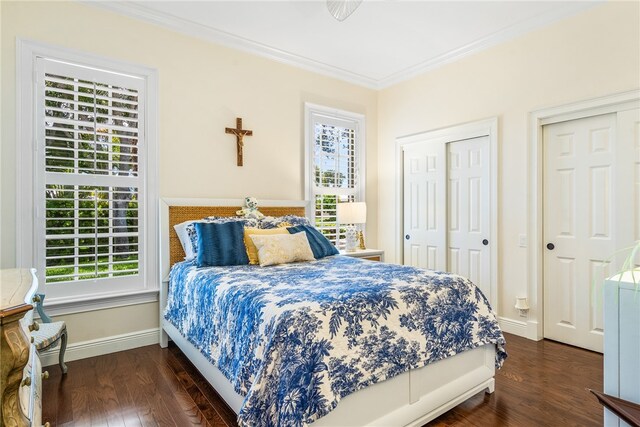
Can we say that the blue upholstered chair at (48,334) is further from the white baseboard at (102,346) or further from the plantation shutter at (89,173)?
the plantation shutter at (89,173)

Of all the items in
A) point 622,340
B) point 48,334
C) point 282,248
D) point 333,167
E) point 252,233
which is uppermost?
point 333,167

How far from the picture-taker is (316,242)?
10.7 feet

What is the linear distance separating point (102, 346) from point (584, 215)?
4302 millimetres

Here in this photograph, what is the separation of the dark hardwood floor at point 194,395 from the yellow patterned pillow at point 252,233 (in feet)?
3.13

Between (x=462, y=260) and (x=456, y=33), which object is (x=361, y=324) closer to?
(x=462, y=260)

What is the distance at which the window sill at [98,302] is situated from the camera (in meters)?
2.70

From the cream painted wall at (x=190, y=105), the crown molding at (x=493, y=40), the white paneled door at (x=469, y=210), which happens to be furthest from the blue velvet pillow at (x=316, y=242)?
the crown molding at (x=493, y=40)

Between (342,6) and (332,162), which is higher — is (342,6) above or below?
above

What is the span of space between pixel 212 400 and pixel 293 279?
3.03 feet

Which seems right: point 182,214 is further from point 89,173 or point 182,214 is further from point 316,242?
point 316,242

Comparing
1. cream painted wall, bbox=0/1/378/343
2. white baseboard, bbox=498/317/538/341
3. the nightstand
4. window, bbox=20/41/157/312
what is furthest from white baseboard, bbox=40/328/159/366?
white baseboard, bbox=498/317/538/341

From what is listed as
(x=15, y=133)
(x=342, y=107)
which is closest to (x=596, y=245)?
(x=342, y=107)

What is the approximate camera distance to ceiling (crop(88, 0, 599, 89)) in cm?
299

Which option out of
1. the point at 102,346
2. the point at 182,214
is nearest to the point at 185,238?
the point at 182,214
